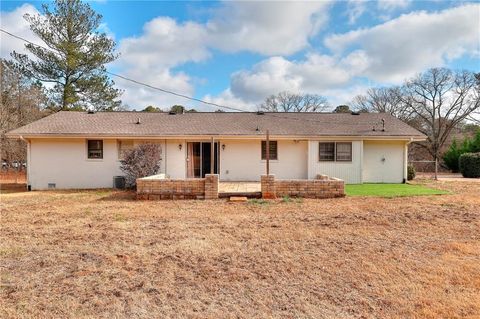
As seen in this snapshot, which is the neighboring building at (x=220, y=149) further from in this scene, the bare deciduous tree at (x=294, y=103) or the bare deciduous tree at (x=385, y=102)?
the bare deciduous tree at (x=294, y=103)

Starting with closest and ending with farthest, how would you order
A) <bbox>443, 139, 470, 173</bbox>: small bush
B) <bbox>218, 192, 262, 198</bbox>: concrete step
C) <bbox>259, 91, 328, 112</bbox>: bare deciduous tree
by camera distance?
<bbox>218, 192, 262, 198</bbox>: concrete step → <bbox>443, 139, 470, 173</bbox>: small bush → <bbox>259, 91, 328, 112</bbox>: bare deciduous tree

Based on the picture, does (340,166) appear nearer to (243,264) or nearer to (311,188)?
(311,188)

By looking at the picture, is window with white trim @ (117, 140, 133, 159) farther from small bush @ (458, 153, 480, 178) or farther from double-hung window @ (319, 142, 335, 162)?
small bush @ (458, 153, 480, 178)

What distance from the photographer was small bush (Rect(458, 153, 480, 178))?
61.3ft

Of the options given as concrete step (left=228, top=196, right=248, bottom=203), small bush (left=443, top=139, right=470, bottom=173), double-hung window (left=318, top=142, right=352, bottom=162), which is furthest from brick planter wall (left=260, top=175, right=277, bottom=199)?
small bush (left=443, top=139, right=470, bottom=173)

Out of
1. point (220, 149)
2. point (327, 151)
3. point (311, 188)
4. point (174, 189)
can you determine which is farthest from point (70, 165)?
point (327, 151)

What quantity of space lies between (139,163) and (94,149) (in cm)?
307

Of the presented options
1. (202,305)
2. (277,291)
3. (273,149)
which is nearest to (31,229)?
(202,305)

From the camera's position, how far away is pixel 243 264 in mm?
4371

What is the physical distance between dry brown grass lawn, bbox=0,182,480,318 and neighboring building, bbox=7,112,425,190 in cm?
623

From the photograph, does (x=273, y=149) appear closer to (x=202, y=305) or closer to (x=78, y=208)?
(x=78, y=208)

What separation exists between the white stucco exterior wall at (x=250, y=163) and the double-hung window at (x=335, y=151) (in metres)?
0.76

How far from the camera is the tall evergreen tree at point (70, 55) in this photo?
22312mm

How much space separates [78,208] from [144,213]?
2.30 metres
